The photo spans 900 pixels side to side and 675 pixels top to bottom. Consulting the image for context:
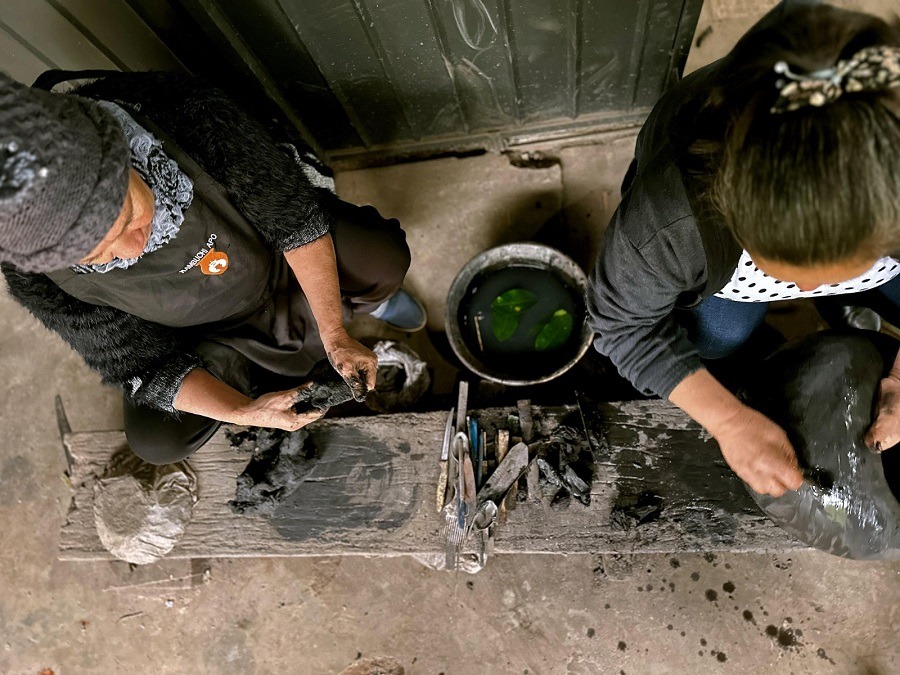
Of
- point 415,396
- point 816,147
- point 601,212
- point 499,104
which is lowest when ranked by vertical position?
point 415,396

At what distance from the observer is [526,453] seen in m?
1.84

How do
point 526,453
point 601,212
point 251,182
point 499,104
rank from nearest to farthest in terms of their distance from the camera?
point 251,182 → point 526,453 → point 499,104 → point 601,212

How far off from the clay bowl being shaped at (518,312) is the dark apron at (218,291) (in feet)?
1.80

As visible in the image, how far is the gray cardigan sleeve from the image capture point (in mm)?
1199

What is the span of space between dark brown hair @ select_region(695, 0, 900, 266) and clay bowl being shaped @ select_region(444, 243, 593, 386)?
3.82 feet

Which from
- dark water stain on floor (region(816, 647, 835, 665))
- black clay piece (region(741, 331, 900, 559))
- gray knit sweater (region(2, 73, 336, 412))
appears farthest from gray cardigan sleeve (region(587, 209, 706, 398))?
dark water stain on floor (region(816, 647, 835, 665))

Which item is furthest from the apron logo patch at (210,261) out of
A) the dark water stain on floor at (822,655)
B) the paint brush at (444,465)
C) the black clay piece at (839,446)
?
the dark water stain on floor at (822,655)

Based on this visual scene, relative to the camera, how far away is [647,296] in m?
1.29

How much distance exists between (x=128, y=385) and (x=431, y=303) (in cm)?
120

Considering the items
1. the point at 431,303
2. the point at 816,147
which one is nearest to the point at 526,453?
the point at 431,303

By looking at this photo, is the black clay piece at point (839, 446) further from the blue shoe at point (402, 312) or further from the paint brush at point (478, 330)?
the blue shoe at point (402, 312)

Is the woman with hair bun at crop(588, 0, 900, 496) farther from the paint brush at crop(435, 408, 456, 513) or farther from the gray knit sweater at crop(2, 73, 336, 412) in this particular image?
the gray knit sweater at crop(2, 73, 336, 412)

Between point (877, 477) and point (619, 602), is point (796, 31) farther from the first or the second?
point (619, 602)

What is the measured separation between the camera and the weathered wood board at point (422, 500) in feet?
5.82
